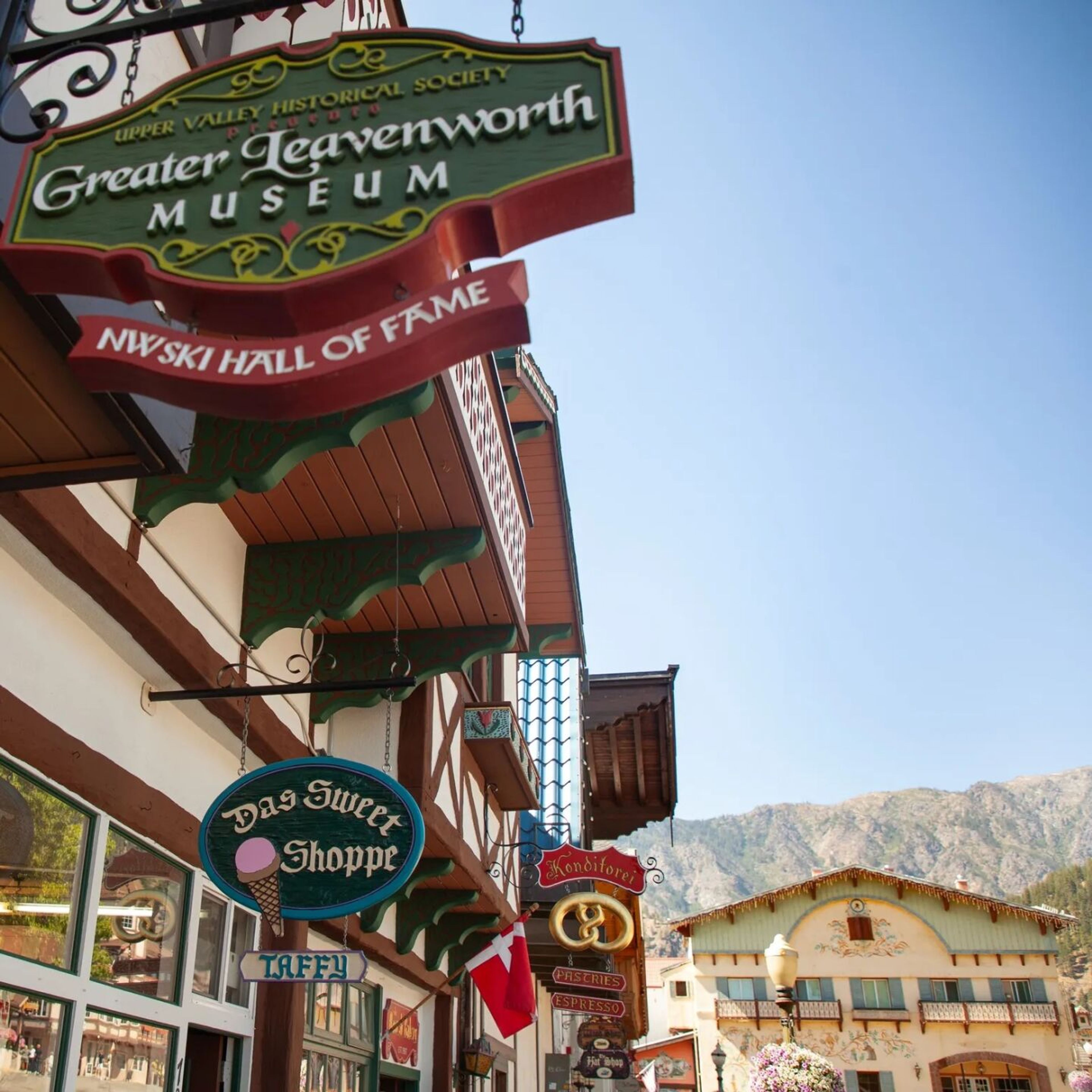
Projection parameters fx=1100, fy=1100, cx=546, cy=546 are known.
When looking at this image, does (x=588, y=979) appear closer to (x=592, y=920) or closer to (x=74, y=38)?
(x=592, y=920)

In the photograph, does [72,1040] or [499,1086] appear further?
[499,1086]

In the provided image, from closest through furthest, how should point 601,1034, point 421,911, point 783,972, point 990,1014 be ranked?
point 783,972 < point 421,911 < point 601,1034 < point 990,1014

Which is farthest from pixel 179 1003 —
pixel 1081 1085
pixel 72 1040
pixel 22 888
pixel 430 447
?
pixel 1081 1085

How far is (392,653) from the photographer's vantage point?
281 inches

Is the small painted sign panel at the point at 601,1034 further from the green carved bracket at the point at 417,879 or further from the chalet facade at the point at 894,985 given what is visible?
the chalet facade at the point at 894,985

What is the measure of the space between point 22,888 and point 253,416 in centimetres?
248

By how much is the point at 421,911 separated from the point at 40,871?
18.7 feet

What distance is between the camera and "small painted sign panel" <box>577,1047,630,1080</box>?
1574 centimetres

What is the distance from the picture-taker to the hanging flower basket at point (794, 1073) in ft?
33.0

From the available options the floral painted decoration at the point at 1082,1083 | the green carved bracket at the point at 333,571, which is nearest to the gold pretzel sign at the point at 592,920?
the green carved bracket at the point at 333,571

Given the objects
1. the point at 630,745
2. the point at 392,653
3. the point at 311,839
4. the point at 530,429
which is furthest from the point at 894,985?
the point at 311,839

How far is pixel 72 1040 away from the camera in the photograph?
14.4ft

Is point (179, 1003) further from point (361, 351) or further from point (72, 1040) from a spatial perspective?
point (361, 351)

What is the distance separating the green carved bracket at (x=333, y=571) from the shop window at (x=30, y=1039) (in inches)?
88.7
